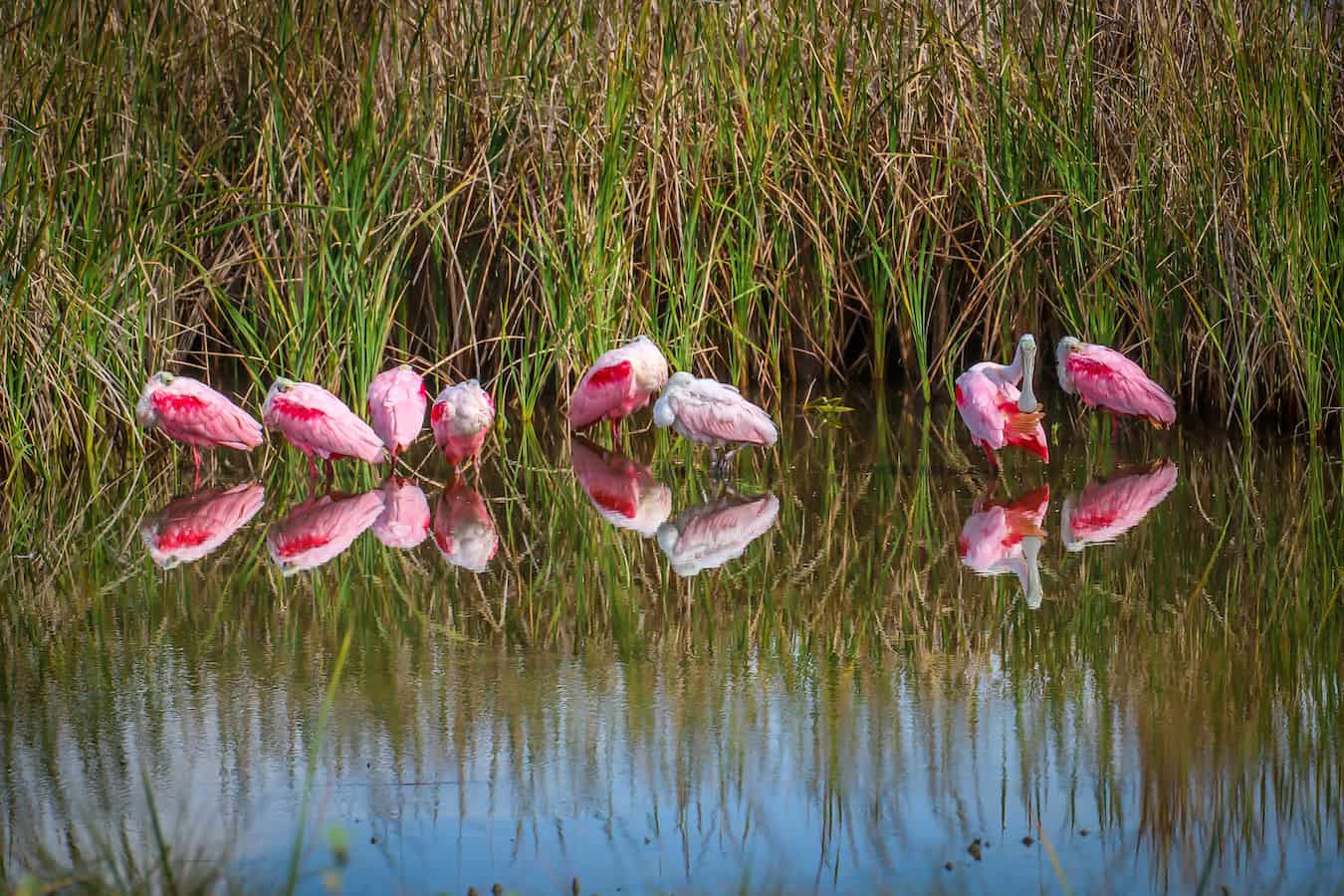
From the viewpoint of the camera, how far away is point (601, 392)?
23.4 feet

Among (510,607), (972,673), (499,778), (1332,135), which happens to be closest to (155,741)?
(499,778)

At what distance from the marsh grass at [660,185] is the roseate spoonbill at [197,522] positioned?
67 centimetres

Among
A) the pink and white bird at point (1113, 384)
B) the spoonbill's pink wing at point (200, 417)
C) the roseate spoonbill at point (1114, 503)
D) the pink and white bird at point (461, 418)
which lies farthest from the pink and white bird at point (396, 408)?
the pink and white bird at point (1113, 384)

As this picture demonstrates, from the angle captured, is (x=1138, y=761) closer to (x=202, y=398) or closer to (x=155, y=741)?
(x=155, y=741)

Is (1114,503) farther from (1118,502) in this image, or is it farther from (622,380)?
(622,380)

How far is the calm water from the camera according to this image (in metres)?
3.04

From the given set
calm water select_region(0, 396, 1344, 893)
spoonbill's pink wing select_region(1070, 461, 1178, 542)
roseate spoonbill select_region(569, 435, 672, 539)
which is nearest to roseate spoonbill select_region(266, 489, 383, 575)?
calm water select_region(0, 396, 1344, 893)

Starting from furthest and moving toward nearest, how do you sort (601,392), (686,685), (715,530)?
(601,392) → (715,530) → (686,685)

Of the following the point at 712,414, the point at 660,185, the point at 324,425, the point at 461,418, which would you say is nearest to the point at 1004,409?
the point at 712,414

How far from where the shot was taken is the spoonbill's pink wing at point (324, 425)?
6402mm

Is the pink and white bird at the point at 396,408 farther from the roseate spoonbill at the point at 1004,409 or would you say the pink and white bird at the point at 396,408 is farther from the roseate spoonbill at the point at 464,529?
the roseate spoonbill at the point at 1004,409

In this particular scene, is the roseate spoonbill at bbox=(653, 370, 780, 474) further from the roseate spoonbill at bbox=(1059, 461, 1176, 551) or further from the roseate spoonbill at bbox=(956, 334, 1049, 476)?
the roseate spoonbill at bbox=(1059, 461, 1176, 551)

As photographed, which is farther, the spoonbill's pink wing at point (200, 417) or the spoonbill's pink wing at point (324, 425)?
the spoonbill's pink wing at point (200, 417)

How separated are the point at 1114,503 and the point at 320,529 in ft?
9.06
